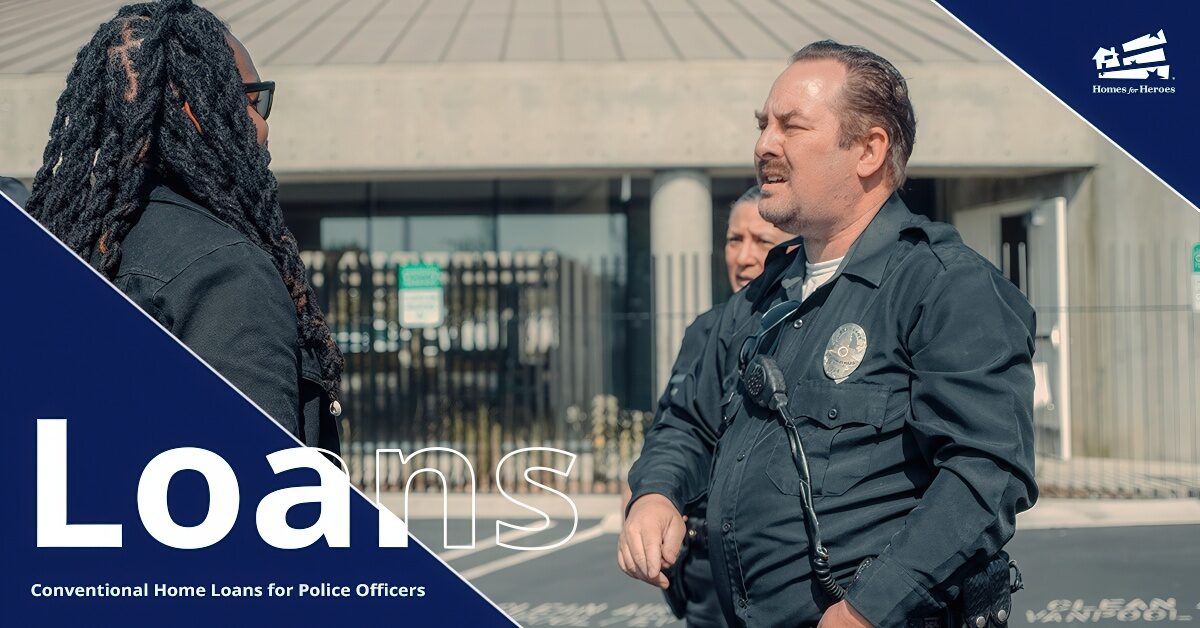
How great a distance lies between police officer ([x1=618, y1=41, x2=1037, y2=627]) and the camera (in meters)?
1.79

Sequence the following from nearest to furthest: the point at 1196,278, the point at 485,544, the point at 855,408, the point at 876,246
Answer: the point at 855,408 < the point at 876,246 < the point at 485,544 < the point at 1196,278

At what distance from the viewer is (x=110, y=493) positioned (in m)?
1.90

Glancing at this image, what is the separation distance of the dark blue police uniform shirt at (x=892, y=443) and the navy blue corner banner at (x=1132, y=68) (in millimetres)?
2081

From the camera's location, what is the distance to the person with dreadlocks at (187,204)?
5.86 ft

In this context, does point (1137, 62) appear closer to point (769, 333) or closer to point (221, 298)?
point (769, 333)

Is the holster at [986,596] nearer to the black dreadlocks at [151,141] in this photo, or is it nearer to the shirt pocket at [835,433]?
the shirt pocket at [835,433]

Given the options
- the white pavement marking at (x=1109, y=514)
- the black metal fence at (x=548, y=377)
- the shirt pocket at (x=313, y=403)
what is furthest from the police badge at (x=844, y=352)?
the black metal fence at (x=548, y=377)

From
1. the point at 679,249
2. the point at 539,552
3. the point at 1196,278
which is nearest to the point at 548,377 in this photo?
the point at 679,249

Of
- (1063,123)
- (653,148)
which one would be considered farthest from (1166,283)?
(653,148)

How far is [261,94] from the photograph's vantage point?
2111 mm

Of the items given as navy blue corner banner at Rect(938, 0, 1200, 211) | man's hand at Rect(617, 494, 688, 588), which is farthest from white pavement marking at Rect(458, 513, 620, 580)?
man's hand at Rect(617, 494, 688, 588)

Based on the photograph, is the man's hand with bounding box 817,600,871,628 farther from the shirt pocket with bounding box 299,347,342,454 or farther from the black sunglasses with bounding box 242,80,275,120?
the black sunglasses with bounding box 242,80,275,120

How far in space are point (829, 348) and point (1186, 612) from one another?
518 cm

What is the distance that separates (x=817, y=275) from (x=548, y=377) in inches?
375
